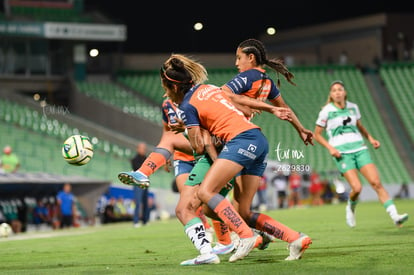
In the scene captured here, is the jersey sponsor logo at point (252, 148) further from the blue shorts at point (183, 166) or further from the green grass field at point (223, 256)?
the blue shorts at point (183, 166)

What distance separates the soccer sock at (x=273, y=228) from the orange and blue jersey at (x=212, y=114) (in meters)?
0.98

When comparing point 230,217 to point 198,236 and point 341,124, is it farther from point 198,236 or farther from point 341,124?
point 341,124

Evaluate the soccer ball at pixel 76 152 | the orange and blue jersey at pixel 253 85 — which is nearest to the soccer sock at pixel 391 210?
the orange and blue jersey at pixel 253 85

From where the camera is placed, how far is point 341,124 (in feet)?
47.0

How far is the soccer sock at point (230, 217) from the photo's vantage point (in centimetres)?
830

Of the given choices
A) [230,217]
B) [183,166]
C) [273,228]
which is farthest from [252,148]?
[183,166]

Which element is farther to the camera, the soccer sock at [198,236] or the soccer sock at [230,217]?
the soccer sock at [198,236]

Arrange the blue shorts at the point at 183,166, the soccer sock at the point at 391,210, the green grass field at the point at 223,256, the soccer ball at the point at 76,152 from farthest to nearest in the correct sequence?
the soccer sock at the point at 391,210
the blue shorts at the point at 183,166
the soccer ball at the point at 76,152
the green grass field at the point at 223,256

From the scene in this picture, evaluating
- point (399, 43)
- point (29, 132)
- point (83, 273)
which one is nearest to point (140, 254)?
point (83, 273)

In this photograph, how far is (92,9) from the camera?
141ft

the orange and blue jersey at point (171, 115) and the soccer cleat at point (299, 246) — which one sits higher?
the orange and blue jersey at point (171, 115)

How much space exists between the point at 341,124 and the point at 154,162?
5.30 meters

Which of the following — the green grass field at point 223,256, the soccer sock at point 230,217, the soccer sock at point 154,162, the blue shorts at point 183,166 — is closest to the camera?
the green grass field at point 223,256

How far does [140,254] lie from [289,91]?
33173mm
